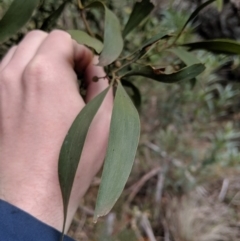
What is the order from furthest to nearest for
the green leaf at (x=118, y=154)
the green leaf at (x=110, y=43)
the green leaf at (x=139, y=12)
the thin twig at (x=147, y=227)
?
the thin twig at (x=147, y=227), the green leaf at (x=139, y=12), the green leaf at (x=110, y=43), the green leaf at (x=118, y=154)

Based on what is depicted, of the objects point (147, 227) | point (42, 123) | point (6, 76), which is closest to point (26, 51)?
point (6, 76)

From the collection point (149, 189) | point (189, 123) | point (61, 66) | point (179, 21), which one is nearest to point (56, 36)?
point (61, 66)

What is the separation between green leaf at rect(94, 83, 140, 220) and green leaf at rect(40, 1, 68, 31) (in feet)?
1.06

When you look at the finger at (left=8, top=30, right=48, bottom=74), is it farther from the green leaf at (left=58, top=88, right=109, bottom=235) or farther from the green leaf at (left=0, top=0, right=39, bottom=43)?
the green leaf at (left=58, top=88, right=109, bottom=235)

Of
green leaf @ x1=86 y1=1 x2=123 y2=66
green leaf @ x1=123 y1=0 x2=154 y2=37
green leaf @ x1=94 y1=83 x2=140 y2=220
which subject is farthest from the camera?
green leaf @ x1=123 y1=0 x2=154 y2=37

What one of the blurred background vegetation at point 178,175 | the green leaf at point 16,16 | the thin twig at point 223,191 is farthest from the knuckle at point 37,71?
the thin twig at point 223,191

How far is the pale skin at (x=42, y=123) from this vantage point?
59cm

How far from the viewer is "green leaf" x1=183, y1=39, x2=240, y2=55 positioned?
558 millimetres

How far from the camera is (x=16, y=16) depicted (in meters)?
0.54

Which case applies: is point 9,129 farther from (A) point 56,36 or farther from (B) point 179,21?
(B) point 179,21

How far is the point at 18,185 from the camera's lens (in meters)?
0.58

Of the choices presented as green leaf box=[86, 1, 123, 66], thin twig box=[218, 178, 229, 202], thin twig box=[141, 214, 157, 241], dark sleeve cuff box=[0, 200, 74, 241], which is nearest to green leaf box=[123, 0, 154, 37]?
green leaf box=[86, 1, 123, 66]

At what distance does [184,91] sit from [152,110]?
0.27 metres

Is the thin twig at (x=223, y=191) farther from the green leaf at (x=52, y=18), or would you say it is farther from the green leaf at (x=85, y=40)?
the green leaf at (x=85, y=40)
